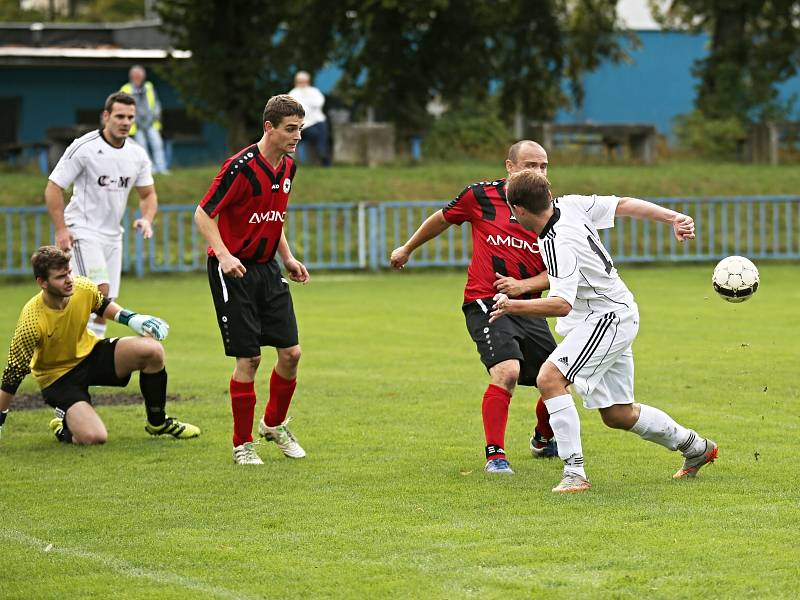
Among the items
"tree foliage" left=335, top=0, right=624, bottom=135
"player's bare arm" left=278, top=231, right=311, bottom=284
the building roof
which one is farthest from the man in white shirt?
"player's bare arm" left=278, top=231, right=311, bottom=284

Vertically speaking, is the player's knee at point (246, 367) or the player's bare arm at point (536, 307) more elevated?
the player's bare arm at point (536, 307)

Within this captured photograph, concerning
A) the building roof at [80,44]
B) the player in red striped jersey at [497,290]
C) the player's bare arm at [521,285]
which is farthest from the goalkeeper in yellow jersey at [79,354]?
the building roof at [80,44]

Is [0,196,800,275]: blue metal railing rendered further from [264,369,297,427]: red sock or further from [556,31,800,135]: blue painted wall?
[556,31,800,135]: blue painted wall

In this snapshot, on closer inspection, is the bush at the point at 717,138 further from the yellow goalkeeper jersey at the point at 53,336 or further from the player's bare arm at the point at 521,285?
the player's bare arm at the point at 521,285

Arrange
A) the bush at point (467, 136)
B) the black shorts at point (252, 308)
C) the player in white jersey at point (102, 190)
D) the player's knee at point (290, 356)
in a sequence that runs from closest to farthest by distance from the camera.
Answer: the black shorts at point (252, 308) < the player's knee at point (290, 356) < the player in white jersey at point (102, 190) < the bush at point (467, 136)

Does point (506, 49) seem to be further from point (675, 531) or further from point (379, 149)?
point (675, 531)

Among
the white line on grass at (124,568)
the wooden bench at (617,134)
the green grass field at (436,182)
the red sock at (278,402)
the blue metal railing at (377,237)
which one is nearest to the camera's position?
the white line on grass at (124,568)

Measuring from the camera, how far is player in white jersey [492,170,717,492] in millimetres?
7000

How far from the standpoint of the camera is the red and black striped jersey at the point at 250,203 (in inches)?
320

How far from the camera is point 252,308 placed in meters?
8.34

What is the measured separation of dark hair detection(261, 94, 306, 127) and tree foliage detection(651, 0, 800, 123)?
25.8 meters

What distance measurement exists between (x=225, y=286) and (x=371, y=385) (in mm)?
3538

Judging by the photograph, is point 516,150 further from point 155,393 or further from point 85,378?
point 85,378

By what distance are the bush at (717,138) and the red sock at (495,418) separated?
81.1 ft
